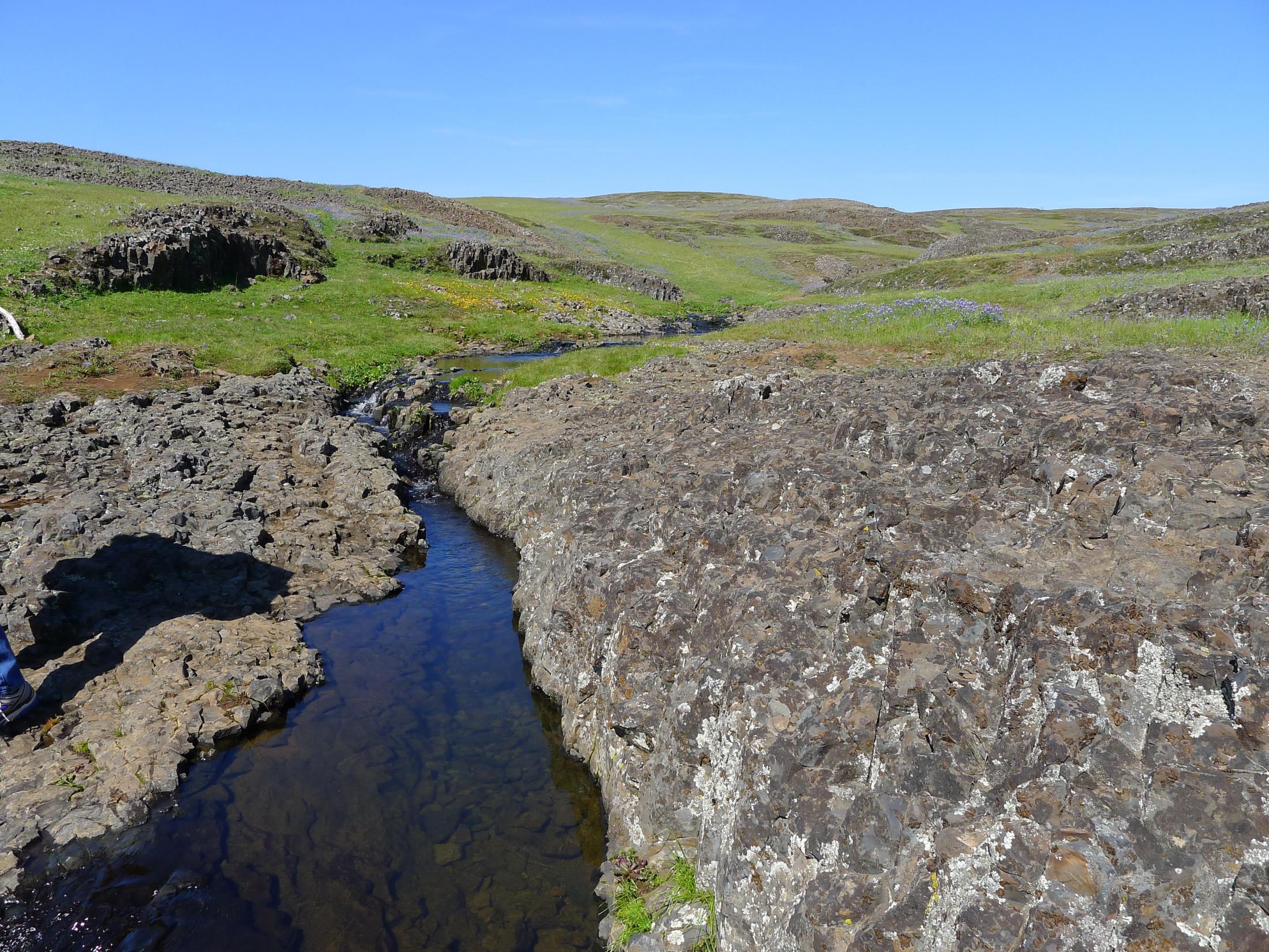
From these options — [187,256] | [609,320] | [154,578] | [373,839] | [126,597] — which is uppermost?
[187,256]

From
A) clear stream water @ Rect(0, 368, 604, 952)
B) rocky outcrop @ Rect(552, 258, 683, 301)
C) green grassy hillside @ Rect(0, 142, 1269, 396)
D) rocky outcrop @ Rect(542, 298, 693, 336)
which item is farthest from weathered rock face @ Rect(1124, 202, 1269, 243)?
clear stream water @ Rect(0, 368, 604, 952)

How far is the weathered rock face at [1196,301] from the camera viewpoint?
30250 millimetres

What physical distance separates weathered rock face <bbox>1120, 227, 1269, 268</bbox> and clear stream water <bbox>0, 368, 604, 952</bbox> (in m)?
62.6

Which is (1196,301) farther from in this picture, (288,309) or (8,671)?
(288,309)

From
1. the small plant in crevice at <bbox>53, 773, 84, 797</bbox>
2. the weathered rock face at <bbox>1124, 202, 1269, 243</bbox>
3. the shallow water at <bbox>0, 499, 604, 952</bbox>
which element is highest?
the weathered rock face at <bbox>1124, 202, 1269, 243</bbox>

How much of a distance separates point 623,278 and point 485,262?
1918 centimetres

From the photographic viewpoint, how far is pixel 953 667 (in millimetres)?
8500

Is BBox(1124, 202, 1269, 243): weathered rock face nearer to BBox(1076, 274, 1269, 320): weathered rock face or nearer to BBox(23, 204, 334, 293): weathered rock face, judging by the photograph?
BBox(1076, 274, 1269, 320): weathered rock face

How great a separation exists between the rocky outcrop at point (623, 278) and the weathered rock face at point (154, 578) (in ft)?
220

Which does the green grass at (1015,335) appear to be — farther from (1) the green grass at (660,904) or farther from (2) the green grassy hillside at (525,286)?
(1) the green grass at (660,904)

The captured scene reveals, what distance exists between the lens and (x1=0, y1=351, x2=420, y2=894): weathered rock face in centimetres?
1265

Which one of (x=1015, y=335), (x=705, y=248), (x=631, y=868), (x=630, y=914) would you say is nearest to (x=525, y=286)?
(x=1015, y=335)

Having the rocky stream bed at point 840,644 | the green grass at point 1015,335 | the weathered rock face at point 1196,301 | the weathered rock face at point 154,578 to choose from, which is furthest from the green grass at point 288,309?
the weathered rock face at point 1196,301

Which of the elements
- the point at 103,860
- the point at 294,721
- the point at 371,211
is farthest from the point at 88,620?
the point at 371,211
